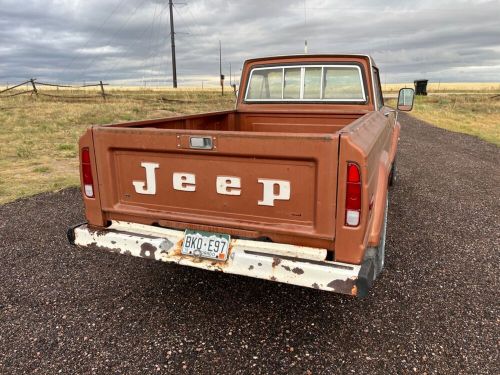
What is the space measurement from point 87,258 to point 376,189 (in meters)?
2.89

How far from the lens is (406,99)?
5.27 metres

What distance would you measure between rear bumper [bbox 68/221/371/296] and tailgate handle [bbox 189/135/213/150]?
647 millimetres

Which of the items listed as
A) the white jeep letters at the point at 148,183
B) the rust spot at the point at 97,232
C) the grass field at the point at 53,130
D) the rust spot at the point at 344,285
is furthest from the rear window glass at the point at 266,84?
the grass field at the point at 53,130

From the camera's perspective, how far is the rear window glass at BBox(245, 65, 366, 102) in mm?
4684

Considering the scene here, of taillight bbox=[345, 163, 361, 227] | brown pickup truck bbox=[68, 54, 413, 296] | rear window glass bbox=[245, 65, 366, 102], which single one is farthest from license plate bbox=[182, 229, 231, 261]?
rear window glass bbox=[245, 65, 366, 102]

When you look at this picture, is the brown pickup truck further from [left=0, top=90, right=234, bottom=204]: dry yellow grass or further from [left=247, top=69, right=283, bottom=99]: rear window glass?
[left=0, top=90, right=234, bottom=204]: dry yellow grass

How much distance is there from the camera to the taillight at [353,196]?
7.29 ft

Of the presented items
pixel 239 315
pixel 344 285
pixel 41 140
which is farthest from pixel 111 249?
pixel 41 140

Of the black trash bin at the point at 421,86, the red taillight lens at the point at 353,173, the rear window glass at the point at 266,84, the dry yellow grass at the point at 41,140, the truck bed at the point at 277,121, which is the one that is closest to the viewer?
the red taillight lens at the point at 353,173

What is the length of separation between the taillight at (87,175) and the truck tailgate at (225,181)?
8 cm

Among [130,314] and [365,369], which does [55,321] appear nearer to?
[130,314]

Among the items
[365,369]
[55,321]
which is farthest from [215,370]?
[55,321]

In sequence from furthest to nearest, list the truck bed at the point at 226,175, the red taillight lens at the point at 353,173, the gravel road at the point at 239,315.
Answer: the gravel road at the point at 239,315, the truck bed at the point at 226,175, the red taillight lens at the point at 353,173

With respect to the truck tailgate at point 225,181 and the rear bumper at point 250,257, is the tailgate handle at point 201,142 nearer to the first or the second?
the truck tailgate at point 225,181
